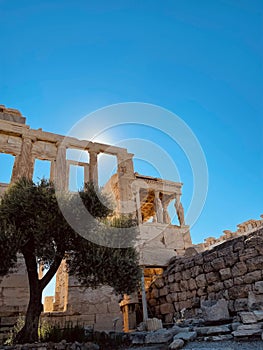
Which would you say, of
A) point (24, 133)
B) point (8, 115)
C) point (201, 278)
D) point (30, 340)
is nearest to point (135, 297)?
point (201, 278)

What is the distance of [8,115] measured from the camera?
1528 cm

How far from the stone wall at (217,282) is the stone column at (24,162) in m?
7.67

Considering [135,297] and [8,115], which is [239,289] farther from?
[8,115]

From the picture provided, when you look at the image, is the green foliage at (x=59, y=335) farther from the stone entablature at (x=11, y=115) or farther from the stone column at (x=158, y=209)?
the stone entablature at (x=11, y=115)

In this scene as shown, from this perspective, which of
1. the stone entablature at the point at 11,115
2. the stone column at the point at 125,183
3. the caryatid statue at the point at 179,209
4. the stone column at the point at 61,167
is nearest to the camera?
the stone column at the point at 61,167

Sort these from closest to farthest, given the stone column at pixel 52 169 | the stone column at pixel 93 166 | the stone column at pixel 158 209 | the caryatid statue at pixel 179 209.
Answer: the stone column at pixel 52 169, the stone column at pixel 93 166, the caryatid statue at pixel 179 209, the stone column at pixel 158 209

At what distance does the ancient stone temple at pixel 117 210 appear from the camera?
10.3 meters

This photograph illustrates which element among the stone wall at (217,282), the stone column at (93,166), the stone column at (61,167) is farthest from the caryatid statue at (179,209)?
the stone column at (61,167)

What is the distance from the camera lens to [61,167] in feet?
47.9

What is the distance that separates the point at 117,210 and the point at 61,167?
11.5ft

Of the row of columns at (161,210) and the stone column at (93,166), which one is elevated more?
the stone column at (93,166)

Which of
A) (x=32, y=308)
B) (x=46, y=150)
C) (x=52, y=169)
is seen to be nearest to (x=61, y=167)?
(x=52, y=169)

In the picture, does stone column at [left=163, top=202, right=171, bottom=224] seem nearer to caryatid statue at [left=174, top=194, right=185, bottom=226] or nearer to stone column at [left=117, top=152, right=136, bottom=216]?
caryatid statue at [left=174, top=194, right=185, bottom=226]

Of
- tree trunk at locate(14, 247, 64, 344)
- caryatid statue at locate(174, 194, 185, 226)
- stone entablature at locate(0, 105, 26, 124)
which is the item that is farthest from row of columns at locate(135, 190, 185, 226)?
tree trunk at locate(14, 247, 64, 344)
